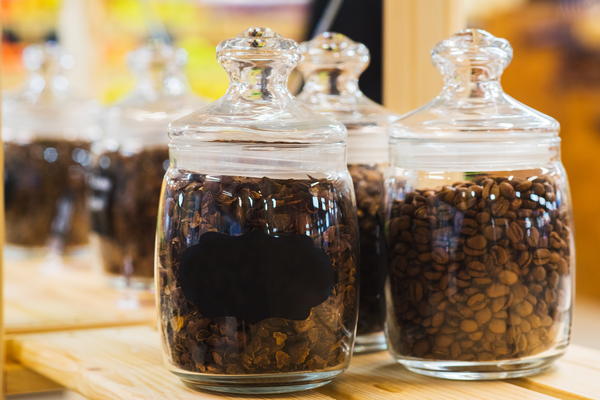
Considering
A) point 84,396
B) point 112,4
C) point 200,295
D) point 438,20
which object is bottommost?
point 84,396

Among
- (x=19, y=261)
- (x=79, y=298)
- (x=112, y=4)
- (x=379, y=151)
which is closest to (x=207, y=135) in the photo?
(x=379, y=151)

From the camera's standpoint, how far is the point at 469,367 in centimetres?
73

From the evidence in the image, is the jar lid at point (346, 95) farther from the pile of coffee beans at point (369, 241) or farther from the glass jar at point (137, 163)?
the glass jar at point (137, 163)

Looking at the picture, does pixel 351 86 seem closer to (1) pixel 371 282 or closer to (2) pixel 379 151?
(2) pixel 379 151

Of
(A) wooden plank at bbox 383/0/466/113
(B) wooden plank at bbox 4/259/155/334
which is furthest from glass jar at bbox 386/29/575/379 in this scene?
(B) wooden plank at bbox 4/259/155/334

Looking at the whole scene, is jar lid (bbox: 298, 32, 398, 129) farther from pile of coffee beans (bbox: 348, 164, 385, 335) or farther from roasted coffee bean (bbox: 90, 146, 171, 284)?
roasted coffee bean (bbox: 90, 146, 171, 284)

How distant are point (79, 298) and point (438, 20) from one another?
22.3 inches

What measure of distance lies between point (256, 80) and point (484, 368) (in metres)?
0.29

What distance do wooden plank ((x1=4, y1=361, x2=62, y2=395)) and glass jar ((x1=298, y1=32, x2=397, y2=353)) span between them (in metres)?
→ 0.33

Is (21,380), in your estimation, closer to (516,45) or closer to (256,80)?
(256,80)

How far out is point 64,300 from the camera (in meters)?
1.17

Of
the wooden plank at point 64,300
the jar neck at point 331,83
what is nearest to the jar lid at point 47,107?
the wooden plank at point 64,300

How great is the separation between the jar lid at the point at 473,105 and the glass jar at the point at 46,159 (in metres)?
0.83

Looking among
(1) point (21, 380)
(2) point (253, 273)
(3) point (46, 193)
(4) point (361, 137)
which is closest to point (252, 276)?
(2) point (253, 273)
